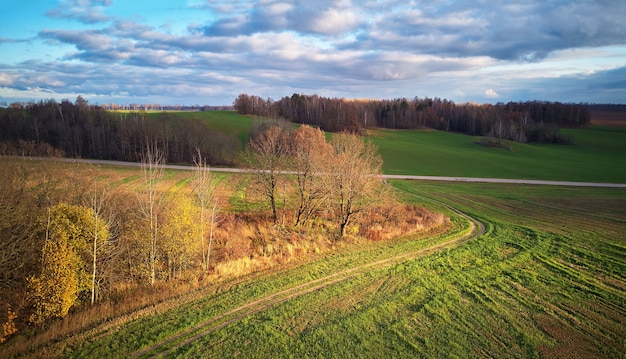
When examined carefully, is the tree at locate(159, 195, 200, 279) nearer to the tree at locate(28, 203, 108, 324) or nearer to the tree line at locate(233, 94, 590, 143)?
the tree at locate(28, 203, 108, 324)

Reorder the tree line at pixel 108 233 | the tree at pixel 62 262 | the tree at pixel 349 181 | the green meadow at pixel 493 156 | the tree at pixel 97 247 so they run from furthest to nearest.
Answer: the green meadow at pixel 493 156 < the tree at pixel 349 181 < the tree at pixel 97 247 < the tree line at pixel 108 233 < the tree at pixel 62 262

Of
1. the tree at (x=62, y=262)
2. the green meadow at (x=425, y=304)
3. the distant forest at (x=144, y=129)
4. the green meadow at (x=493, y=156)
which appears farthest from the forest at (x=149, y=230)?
the green meadow at (x=493, y=156)

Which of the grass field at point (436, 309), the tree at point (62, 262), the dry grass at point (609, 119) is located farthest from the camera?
the dry grass at point (609, 119)

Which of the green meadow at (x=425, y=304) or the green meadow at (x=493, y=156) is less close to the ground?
the green meadow at (x=493, y=156)

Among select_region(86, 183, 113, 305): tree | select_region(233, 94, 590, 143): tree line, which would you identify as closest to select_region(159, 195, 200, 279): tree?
select_region(86, 183, 113, 305): tree

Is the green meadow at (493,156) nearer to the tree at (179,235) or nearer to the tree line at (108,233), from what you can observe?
the tree line at (108,233)

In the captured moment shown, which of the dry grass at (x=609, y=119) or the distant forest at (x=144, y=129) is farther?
the dry grass at (x=609, y=119)
